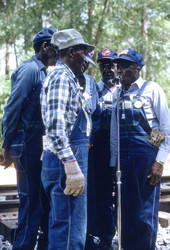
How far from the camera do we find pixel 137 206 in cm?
462

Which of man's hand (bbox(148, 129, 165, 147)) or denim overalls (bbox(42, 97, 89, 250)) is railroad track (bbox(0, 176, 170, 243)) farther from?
man's hand (bbox(148, 129, 165, 147))

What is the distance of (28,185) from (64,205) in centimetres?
110

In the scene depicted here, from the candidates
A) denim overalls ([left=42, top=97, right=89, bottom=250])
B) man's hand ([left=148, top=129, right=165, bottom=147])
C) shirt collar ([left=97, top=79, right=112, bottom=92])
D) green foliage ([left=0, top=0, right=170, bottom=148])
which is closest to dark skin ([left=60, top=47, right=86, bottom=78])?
denim overalls ([left=42, top=97, right=89, bottom=250])

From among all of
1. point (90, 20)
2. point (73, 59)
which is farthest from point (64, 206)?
point (90, 20)

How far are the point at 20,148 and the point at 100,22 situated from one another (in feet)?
54.1

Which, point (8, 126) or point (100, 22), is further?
point (100, 22)

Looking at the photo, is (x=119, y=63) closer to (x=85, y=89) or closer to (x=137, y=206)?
(x=85, y=89)

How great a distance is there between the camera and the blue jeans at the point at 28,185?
4.49 meters

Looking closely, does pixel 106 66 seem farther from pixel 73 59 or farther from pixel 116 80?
pixel 73 59

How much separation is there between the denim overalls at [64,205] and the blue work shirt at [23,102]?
902 mm

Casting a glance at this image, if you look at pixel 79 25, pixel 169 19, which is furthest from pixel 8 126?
pixel 169 19

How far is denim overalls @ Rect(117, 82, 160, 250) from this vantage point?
15.1 ft

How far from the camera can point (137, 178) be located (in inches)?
182

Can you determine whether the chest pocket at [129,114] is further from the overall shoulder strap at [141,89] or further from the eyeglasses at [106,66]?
the eyeglasses at [106,66]
